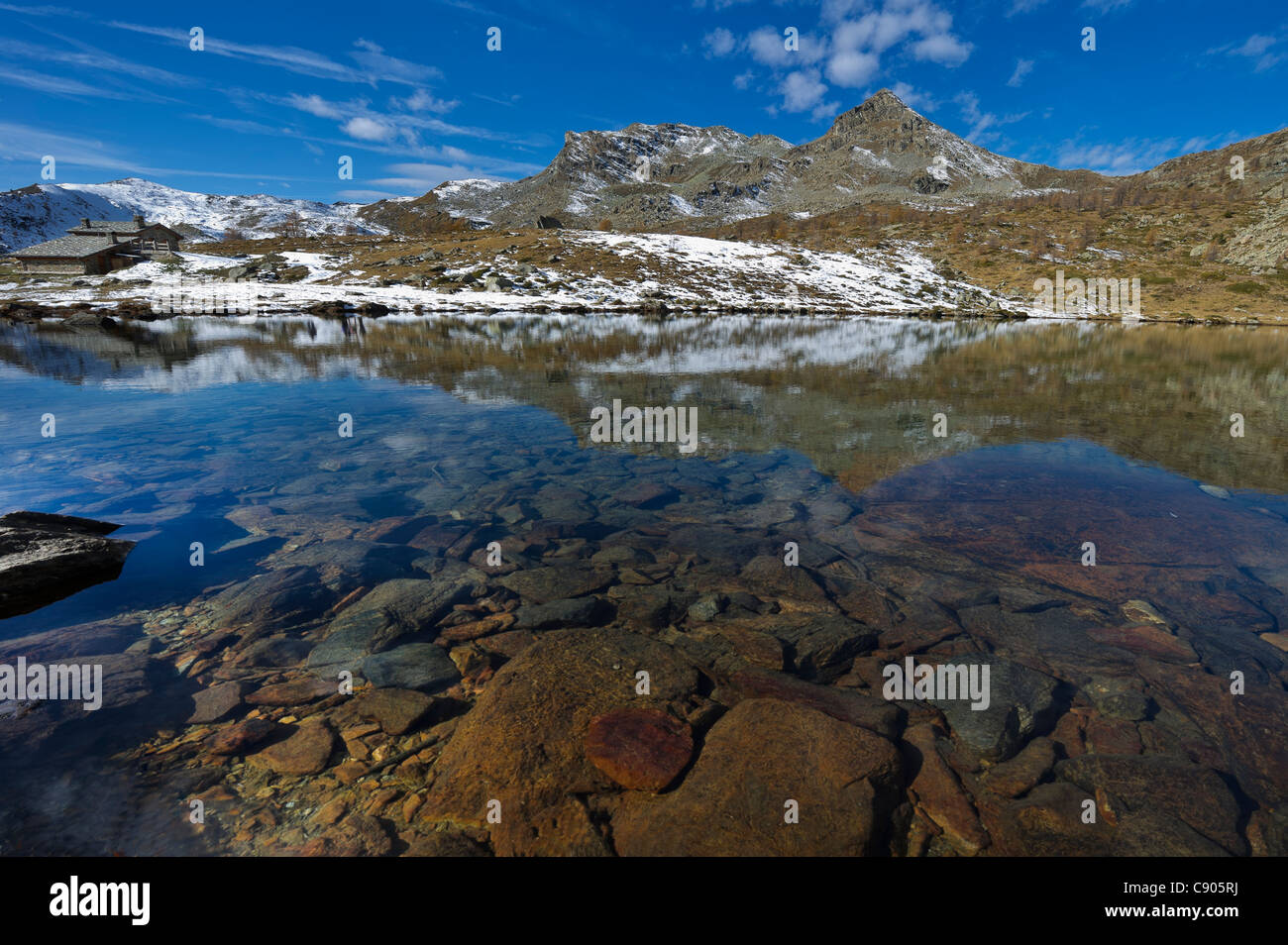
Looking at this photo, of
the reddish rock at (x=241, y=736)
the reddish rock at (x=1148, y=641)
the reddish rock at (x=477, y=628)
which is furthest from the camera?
the reddish rock at (x=477, y=628)

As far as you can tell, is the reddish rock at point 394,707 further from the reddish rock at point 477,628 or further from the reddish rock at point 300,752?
the reddish rock at point 477,628

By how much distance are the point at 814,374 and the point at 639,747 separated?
23173 millimetres

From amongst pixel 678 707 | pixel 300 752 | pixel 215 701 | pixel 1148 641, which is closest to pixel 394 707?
pixel 300 752

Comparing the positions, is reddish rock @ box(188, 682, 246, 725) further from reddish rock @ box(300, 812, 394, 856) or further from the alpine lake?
reddish rock @ box(300, 812, 394, 856)

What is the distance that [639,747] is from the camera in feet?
15.3

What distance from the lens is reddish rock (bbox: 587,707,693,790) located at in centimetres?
441

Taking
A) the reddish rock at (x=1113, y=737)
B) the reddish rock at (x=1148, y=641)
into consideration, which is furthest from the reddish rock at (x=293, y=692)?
the reddish rock at (x=1148, y=641)

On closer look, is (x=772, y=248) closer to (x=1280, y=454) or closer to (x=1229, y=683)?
(x=1280, y=454)

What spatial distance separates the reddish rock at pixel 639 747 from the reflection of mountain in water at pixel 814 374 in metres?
8.78

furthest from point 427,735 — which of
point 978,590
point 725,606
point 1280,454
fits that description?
point 1280,454

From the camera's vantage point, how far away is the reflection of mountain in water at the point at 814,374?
592 inches

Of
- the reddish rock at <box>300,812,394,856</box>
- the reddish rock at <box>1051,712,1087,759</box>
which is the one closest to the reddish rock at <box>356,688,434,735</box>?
the reddish rock at <box>300,812,394,856</box>

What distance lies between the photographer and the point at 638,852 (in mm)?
3795
